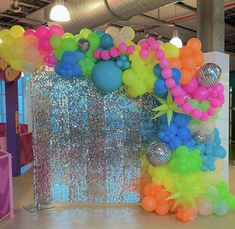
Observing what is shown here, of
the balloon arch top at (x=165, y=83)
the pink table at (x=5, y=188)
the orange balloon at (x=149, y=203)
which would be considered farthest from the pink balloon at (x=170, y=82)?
the pink table at (x=5, y=188)

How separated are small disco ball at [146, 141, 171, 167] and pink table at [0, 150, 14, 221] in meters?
1.66

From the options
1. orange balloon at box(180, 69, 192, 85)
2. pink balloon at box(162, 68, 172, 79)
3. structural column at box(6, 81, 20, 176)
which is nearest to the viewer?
pink balloon at box(162, 68, 172, 79)

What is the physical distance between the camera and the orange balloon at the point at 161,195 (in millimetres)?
3729

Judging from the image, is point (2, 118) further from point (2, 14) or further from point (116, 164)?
point (116, 164)

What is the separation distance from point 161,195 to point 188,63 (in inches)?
60.6

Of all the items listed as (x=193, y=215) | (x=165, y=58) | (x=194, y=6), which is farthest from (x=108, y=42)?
(x=194, y=6)

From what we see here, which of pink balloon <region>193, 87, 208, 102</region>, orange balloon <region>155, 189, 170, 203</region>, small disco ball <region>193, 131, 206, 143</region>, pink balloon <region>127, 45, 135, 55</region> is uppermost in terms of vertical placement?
pink balloon <region>127, 45, 135, 55</region>

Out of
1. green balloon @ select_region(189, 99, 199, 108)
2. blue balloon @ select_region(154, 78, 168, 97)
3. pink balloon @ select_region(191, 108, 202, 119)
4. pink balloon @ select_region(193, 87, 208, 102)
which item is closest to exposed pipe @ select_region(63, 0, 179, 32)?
blue balloon @ select_region(154, 78, 168, 97)

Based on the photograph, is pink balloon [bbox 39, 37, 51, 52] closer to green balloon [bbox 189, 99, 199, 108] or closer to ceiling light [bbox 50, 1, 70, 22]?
ceiling light [bbox 50, 1, 70, 22]

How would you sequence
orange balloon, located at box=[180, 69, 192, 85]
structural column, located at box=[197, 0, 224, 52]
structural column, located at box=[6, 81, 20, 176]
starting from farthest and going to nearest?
structural column, located at box=[6, 81, 20, 176]
structural column, located at box=[197, 0, 224, 52]
orange balloon, located at box=[180, 69, 192, 85]

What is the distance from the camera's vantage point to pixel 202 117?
11.7 feet

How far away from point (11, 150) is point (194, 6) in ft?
13.5

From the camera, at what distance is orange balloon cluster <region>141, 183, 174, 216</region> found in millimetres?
3750

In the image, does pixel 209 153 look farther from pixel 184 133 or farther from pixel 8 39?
pixel 8 39
